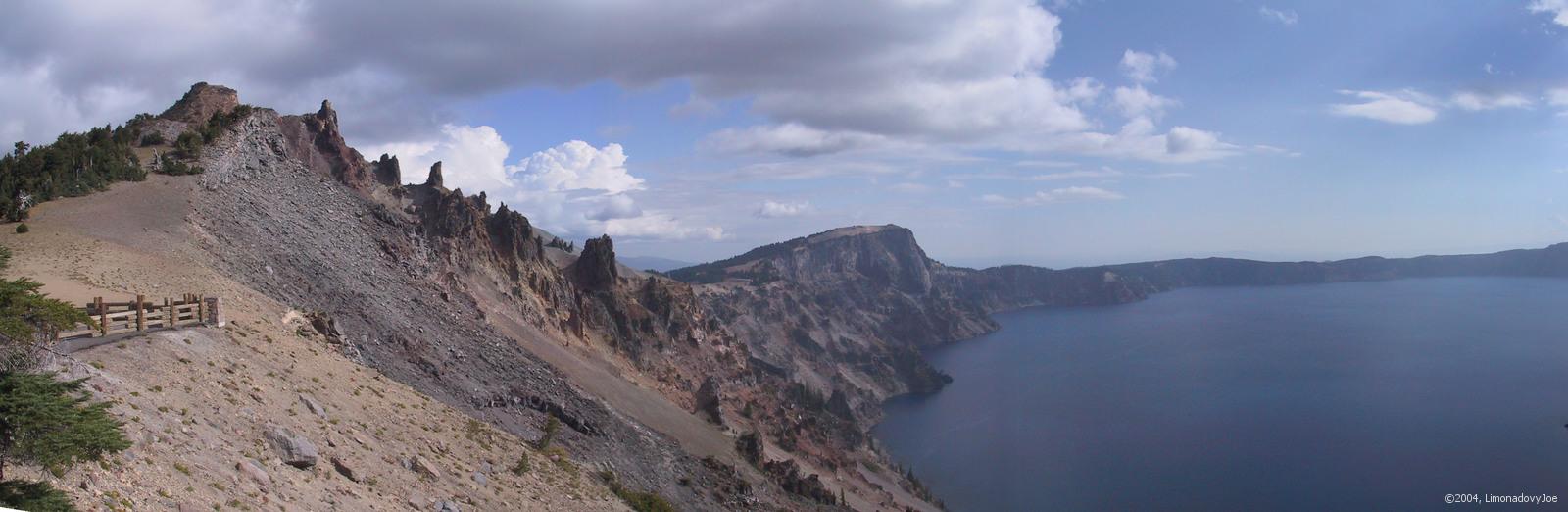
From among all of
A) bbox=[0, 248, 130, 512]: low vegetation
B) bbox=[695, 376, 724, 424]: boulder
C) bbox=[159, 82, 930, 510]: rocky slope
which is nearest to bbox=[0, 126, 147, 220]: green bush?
bbox=[159, 82, 930, 510]: rocky slope

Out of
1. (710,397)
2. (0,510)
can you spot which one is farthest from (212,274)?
(710,397)

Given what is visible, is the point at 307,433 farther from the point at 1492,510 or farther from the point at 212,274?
the point at 1492,510

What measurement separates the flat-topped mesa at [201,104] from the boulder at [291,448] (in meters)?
48.7

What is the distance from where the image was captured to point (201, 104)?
6406 centimetres

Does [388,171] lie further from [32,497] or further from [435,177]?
[32,497]

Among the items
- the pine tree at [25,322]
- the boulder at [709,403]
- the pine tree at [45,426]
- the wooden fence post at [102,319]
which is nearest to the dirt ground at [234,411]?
the pine tree at [45,426]

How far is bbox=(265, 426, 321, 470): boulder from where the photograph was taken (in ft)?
71.4

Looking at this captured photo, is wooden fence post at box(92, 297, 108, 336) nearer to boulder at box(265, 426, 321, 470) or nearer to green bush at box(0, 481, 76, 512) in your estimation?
boulder at box(265, 426, 321, 470)

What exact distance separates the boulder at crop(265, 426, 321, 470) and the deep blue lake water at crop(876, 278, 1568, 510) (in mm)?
85606

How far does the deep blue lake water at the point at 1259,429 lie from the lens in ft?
307

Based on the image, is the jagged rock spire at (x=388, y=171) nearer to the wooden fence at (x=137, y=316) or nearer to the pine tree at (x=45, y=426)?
the wooden fence at (x=137, y=316)

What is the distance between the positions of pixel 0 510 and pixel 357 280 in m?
43.3

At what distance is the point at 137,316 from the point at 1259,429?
416 feet

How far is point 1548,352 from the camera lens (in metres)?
162
